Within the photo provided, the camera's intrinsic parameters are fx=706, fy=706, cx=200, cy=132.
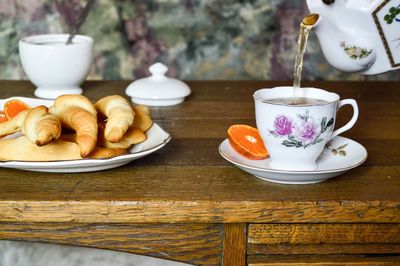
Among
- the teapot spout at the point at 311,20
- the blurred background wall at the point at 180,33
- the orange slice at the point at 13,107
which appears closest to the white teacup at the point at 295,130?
the teapot spout at the point at 311,20

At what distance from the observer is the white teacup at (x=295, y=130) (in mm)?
802

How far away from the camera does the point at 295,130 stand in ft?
2.66

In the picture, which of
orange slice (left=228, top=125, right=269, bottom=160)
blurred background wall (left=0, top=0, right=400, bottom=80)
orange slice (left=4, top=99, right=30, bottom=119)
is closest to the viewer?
orange slice (left=228, top=125, right=269, bottom=160)

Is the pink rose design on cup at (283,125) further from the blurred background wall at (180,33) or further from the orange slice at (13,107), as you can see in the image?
the blurred background wall at (180,33)

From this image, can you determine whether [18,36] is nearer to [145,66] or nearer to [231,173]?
[145,66]

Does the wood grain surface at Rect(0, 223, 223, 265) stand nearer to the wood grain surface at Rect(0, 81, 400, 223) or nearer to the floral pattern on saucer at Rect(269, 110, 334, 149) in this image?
the wood grain surface at Rect(0, 81, 400, 223)

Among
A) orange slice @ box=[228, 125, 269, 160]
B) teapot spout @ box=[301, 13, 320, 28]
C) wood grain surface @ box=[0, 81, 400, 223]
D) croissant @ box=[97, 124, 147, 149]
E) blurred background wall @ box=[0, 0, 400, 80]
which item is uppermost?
teapot spout @ box=[301, 13, 320, 28]

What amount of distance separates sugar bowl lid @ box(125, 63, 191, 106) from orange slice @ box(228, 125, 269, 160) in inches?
12.7

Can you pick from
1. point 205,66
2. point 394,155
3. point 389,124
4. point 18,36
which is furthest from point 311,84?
point 18,36

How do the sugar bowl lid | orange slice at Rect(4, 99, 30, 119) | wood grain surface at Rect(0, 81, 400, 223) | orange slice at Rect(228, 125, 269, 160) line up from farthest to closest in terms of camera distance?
the sugar bowl lid, orange slice at Rect(4, 99, 30, 119), orange slice at Rect(228, 125, 269, 160), wood grain surface at Rect(0, 81, 400, 223)

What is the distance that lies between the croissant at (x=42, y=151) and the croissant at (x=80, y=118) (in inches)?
0.7

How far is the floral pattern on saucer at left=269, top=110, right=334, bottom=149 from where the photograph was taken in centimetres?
80

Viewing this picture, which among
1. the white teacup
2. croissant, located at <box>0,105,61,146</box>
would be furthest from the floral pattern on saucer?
croissant, located at <box>0,105,61,146</box>

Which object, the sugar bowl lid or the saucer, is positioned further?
the sugar bowl lid
